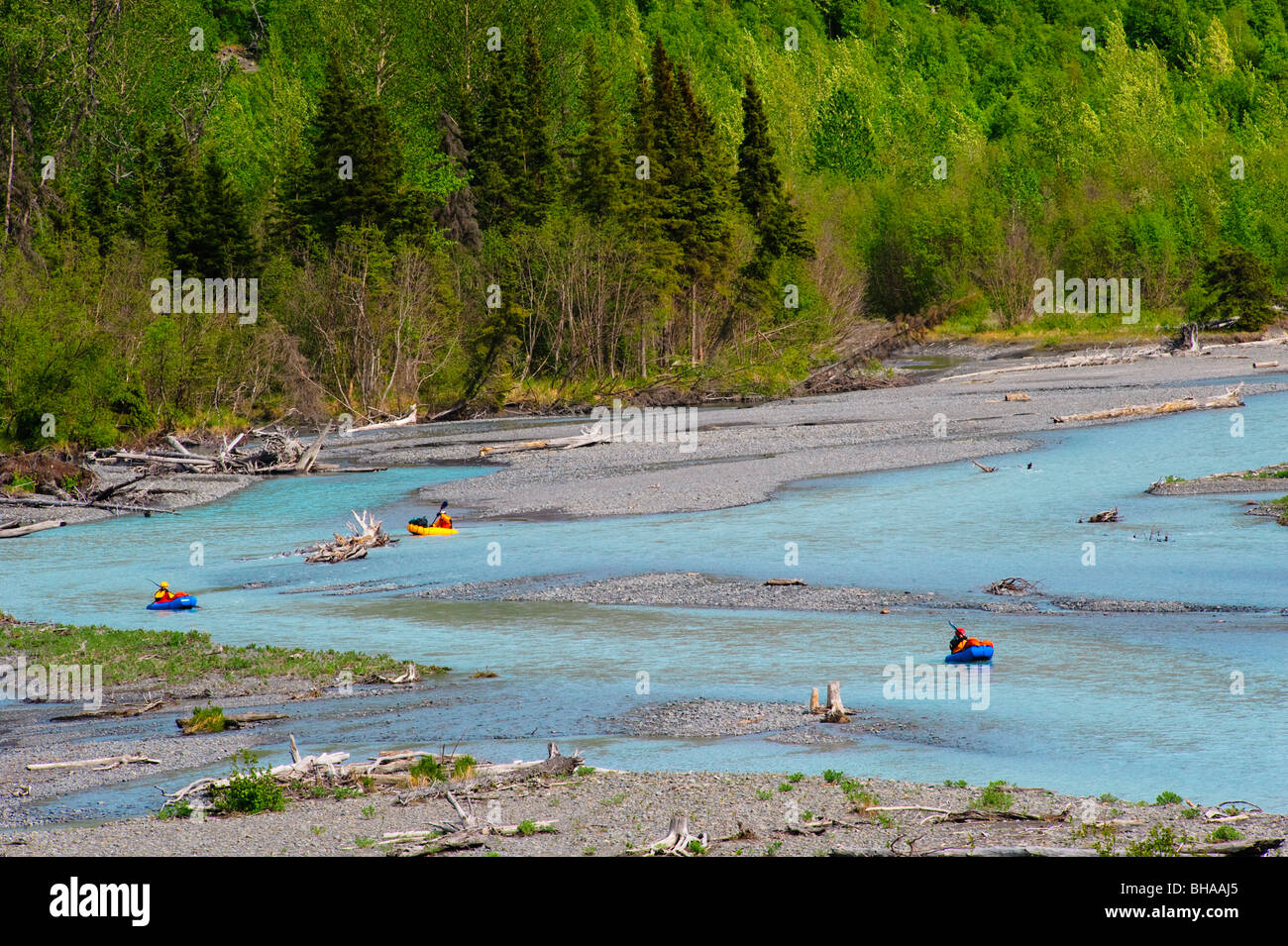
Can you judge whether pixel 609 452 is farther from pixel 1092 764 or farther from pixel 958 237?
pixel 958 237

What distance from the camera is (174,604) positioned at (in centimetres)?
2256

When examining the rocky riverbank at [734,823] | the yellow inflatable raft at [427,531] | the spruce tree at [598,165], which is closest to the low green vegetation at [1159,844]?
the rocky riverbank at [734,823]

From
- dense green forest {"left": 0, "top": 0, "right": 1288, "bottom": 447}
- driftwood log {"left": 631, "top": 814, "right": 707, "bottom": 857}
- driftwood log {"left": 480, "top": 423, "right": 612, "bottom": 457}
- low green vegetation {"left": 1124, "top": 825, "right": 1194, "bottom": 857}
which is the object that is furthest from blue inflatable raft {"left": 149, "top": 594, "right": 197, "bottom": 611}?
dense green forest {"left": 0, "top": 0, "right": 1288, "bottom": 447}

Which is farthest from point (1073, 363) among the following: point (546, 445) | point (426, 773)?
point (426, 773)

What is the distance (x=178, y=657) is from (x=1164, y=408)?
34591 mm

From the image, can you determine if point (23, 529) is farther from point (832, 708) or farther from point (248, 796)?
point (832, 708)

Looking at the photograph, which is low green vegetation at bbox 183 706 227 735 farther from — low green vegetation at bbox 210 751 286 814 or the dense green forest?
the dense green forest

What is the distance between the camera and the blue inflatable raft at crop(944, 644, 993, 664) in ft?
55.4

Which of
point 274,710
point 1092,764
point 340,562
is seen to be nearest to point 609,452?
point 340,562

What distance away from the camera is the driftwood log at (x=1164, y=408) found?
144 feet

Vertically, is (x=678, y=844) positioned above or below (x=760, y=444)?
below

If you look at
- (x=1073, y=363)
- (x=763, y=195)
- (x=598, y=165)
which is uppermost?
(x=598, y=165)

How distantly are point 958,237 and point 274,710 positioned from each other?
266 feet

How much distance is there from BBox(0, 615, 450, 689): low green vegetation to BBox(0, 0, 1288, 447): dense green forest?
2633 cm
